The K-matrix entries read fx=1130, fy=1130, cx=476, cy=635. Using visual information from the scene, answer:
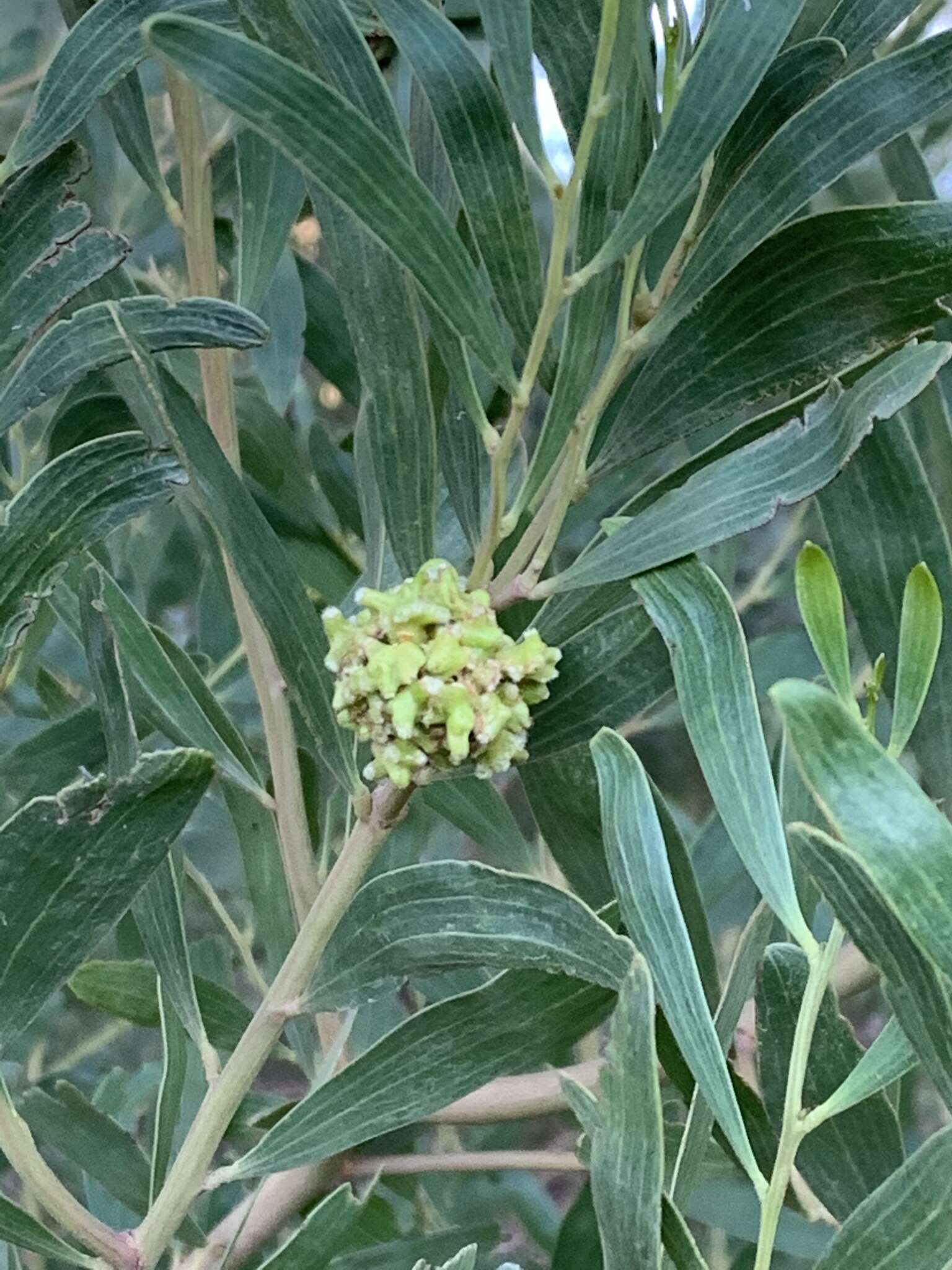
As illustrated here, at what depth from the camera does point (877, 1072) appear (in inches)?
12.3

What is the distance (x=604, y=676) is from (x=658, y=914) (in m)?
0.08

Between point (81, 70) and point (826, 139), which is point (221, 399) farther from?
point (826, 139)

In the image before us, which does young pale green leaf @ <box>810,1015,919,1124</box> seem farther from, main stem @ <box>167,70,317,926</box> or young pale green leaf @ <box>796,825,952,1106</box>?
main stem @ <box>167,70,317,926</box>

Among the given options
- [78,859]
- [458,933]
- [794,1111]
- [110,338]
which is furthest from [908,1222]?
[110,338]

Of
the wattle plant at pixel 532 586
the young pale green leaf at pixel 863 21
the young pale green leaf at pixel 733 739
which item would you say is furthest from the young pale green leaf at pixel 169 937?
the young pale green leaf at pixel 863 21

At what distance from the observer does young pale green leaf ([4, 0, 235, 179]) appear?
0.37m

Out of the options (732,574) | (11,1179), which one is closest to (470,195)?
(732,574)

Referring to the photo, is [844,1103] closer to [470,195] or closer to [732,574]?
[470,195]

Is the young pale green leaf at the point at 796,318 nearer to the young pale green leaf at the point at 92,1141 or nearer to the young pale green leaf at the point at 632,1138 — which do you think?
the young pale green leaf at the point at 632,1138

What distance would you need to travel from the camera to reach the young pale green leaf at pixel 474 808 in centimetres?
52

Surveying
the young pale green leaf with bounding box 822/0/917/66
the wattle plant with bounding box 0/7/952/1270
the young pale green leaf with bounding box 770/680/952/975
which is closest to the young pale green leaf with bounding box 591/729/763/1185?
the wattle plant with bounding box 0/7/952/1270

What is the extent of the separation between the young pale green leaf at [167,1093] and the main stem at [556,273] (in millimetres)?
241

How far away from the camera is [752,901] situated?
0.65 metres

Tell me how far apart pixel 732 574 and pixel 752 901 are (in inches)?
8.2
